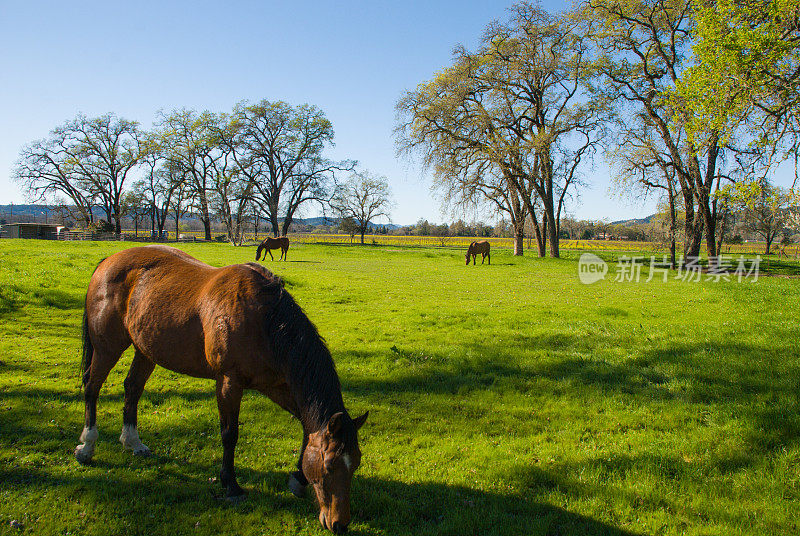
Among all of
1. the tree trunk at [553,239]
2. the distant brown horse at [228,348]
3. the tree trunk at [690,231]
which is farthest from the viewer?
the tree trunk at [553,239]

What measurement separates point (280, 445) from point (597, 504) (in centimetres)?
342

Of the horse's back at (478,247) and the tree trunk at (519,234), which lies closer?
the horse's back at (478,247)

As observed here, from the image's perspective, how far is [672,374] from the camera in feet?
22.7

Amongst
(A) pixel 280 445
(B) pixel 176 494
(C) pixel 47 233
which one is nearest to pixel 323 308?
(A) pixel 280 445

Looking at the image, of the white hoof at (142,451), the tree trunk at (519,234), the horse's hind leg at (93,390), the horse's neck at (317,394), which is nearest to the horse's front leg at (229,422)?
the horse's neck at (317,394)

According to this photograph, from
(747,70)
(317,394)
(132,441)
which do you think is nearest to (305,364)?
(317,394)

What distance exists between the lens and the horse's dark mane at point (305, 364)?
3.31m

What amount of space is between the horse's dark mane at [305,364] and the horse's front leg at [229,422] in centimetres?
56

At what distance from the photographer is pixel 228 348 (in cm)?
360

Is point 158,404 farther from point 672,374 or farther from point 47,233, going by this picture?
point 47,233

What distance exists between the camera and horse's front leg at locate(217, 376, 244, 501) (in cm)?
362

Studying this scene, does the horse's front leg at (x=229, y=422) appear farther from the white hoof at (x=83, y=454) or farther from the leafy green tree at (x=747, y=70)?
the leafy green tree at (x=747, y=70)

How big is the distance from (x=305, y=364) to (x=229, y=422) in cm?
103

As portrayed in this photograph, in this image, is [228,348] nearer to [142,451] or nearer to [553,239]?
[142,451]
